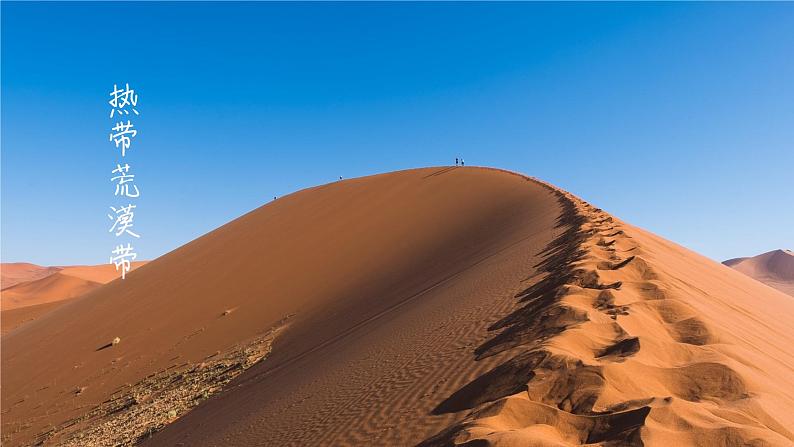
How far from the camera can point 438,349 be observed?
648cm

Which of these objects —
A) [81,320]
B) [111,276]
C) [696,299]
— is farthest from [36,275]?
[696,299]

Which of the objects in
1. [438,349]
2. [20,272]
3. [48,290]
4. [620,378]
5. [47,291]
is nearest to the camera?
[620,378]

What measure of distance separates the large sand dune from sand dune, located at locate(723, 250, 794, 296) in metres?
62.3

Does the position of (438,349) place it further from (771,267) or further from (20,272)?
(20,272)

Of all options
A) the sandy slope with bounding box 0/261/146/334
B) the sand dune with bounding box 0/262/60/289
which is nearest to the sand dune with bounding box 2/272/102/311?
the sandy slope with bounding box 0/261/146/334

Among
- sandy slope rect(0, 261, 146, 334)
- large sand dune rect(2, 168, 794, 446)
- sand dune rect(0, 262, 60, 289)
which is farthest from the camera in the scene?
sand dune rect(0, 262, 60, 289)

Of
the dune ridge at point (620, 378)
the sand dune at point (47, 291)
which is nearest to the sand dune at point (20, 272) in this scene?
the sand dune at point (47, 291)

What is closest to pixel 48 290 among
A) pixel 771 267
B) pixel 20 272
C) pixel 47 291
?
pixel 47 291

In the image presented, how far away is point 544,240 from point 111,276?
76.2 metres

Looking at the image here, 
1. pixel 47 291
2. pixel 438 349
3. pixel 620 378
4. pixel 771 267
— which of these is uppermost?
pixel 47 291

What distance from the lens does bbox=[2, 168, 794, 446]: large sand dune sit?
3953 millimetres

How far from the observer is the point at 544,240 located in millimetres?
12312

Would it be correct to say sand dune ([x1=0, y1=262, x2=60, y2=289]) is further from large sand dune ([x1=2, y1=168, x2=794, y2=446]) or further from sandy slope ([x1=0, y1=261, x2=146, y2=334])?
large sand dune ([x1=2, y1=168, x2=794, y2=446])

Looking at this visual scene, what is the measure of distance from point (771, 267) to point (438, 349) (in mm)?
87415
